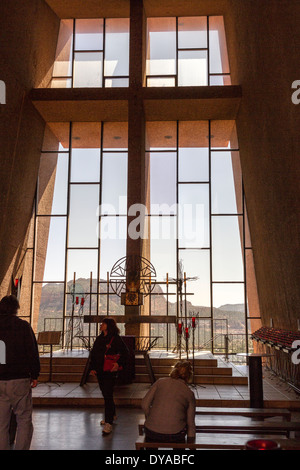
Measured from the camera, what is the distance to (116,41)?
13.5 meters

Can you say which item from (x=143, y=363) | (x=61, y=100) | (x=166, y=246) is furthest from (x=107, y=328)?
(x=61, y=100)

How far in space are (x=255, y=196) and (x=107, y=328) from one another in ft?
19.2

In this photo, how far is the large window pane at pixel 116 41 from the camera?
43.9ft

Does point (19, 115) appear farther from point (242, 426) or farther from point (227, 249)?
point (242, 426)

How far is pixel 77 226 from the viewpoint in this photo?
42.0 ft

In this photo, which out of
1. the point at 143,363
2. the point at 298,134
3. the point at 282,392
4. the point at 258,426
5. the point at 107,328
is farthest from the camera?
Result: the point at 143,363

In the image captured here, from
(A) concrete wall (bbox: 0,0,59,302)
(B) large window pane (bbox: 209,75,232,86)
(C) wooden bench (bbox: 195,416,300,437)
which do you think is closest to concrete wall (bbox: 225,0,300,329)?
(B) large window pane (bbox: 209,75,232,86)

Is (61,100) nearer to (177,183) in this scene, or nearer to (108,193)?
(108,193)

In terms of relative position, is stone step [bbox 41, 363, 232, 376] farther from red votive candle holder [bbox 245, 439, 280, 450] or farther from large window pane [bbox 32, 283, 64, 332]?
red votive candle holder [bbox 245, 439, 280, 450]

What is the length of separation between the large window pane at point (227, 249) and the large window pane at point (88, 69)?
17.2 feet

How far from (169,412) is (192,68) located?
37.8 feet

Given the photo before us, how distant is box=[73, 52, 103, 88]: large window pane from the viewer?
1330 centimetres

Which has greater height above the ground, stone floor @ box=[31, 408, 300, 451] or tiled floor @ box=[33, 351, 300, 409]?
tiled floor @ box=[33, 351, 300, 409]

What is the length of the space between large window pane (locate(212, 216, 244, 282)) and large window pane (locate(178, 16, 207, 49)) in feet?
16.9
